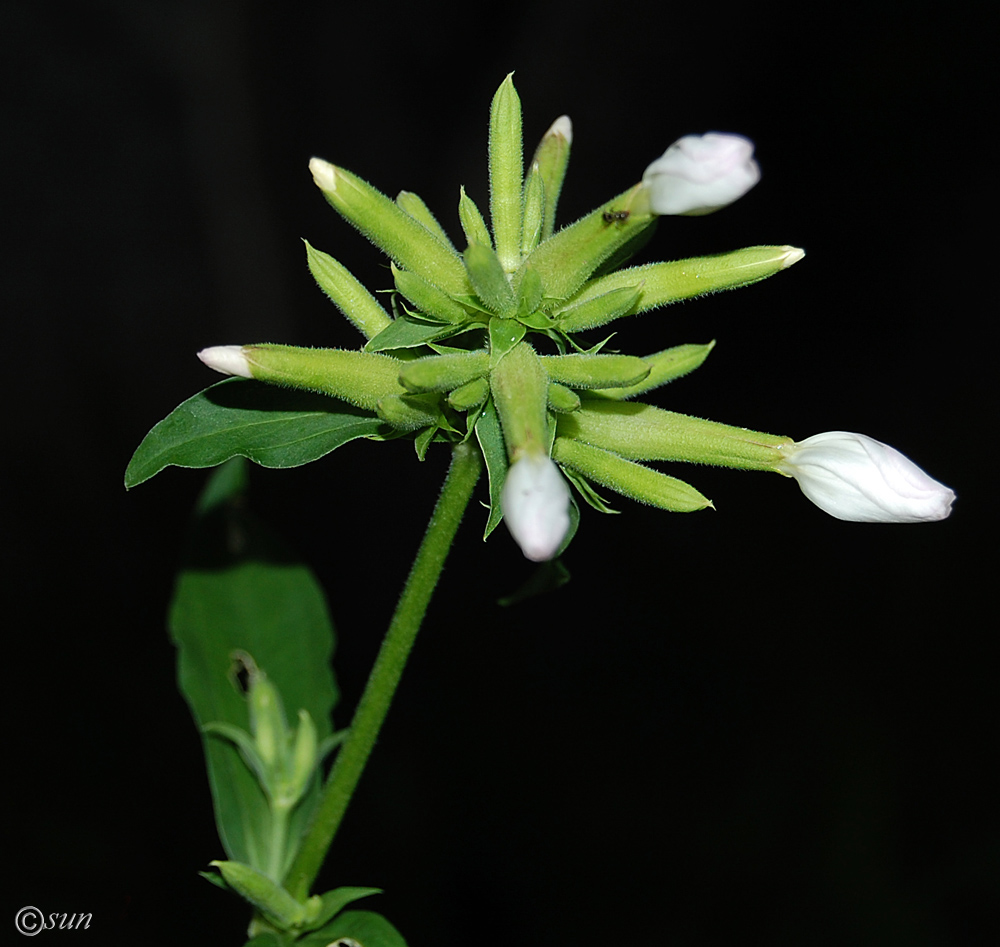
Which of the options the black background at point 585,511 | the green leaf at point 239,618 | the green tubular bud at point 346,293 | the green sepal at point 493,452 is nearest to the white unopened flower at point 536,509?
the green sepal at point 493,452

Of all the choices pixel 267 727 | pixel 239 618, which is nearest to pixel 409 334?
pixel 267 727

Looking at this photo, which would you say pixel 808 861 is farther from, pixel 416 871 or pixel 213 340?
pixel 213 340

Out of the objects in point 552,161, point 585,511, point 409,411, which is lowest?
point 409,411

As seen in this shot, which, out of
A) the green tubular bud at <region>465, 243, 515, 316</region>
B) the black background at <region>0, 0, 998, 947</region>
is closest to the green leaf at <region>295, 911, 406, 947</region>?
the green tubular bud at <region>465, 243, 515, 316</region>

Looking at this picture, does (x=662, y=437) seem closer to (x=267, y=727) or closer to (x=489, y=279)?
(x=489, y=279)

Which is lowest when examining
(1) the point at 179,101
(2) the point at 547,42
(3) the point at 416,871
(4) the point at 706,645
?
(3) the point at 416,871

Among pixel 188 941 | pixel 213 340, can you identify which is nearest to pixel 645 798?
pixel 188 941

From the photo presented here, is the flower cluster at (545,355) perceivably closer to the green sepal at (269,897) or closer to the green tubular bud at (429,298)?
the green tubular bud at (429,298)
